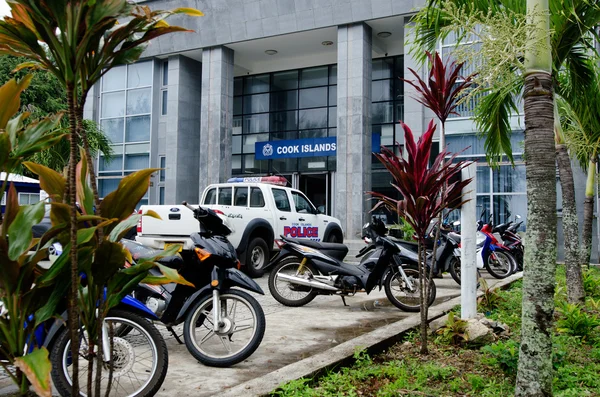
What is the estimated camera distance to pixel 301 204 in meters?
12.6

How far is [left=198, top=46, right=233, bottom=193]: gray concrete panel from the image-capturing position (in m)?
22.2

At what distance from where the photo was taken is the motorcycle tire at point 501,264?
11.1m

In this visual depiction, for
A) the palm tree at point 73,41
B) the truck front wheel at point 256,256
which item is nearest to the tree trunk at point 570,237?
the truck front wheel at point 256,256

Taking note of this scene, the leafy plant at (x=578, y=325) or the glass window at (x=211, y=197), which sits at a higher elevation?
the glass window at (x=211, y=197)

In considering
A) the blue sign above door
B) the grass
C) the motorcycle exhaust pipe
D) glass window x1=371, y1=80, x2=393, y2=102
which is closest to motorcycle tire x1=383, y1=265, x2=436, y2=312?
the motorcycle exhaust pipe

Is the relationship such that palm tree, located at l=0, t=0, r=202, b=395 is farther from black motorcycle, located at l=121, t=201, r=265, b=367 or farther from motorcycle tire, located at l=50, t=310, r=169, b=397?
black motorcycle, located at l=121, t=201, r=265, b=367

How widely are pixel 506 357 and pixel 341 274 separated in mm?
3491

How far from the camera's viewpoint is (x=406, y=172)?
4547mm

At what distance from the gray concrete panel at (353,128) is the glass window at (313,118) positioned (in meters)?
4.04

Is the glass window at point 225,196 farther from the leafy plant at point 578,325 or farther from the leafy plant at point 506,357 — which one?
the leafy plant at point 506,357

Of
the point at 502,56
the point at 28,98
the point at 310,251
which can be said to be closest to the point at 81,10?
the point at 502,56

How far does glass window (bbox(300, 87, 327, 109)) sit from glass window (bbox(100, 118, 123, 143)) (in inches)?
344

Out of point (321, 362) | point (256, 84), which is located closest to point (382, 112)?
point (256, 84)

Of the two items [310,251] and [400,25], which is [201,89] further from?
[310,251]
